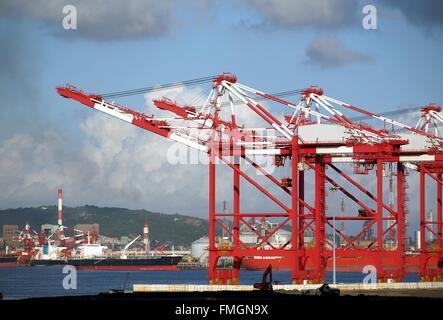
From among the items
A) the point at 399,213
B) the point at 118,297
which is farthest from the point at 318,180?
the point at 118,297

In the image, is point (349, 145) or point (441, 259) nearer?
point (349, 145)

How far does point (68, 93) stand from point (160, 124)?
7.92 m

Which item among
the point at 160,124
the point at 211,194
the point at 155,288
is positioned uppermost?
the point at 160,124
